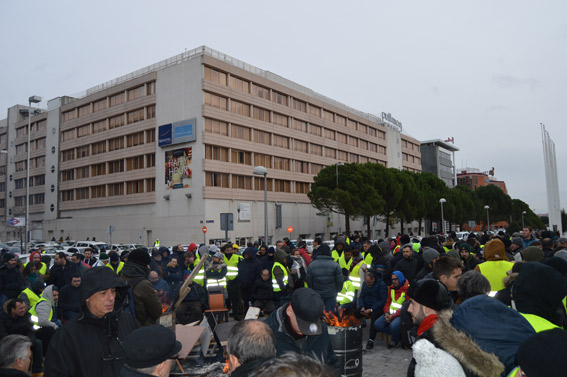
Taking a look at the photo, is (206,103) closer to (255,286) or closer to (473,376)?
(255,286)

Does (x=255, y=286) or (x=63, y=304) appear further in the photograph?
(x=255, y=286)

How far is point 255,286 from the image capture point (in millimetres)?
9797

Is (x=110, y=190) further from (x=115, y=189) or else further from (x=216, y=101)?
(x=216, y=101)

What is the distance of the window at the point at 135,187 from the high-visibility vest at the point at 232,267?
39556mm

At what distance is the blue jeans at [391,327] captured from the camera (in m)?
7.32

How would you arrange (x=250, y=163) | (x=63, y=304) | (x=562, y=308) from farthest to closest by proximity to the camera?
(x=250, y=163) < (x=63, y=304) < (x=562, y=308)

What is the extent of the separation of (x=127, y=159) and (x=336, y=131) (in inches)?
1160

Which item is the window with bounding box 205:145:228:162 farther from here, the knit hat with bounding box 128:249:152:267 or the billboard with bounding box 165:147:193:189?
the knit hat with bounding box 128:249:152:267

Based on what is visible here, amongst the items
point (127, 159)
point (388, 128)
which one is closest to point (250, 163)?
point (127, 159)

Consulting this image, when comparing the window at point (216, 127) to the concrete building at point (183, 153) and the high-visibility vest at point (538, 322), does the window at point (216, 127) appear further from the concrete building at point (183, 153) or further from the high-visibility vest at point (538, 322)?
the high-visibility vest at point (538, 322)

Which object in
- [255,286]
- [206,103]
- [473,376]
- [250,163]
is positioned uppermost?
[206,103]

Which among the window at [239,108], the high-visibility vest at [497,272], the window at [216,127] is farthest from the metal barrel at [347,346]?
the window at [239,108]

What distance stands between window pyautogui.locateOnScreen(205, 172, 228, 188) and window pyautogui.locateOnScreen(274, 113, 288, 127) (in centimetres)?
Result: 1104

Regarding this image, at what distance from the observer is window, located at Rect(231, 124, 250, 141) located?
46.4 m
